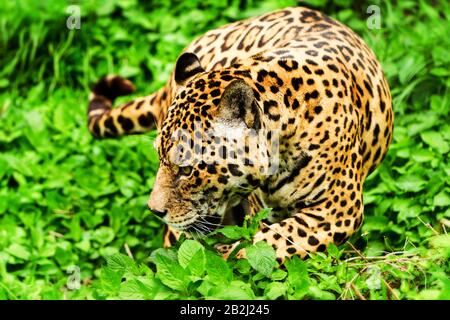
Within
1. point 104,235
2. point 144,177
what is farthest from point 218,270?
point 144,177

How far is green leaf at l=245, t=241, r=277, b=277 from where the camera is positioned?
19.1 ft

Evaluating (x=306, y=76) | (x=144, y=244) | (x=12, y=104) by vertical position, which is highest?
(x=306, y=76)

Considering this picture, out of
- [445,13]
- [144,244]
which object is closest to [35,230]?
[144,244]

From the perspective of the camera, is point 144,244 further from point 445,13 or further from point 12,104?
point 445,13

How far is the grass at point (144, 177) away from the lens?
581 centimetres

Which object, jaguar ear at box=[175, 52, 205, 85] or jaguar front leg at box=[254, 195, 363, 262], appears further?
jaguar ear at box=[175, 52, 205, 85]

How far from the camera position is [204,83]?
616 cm

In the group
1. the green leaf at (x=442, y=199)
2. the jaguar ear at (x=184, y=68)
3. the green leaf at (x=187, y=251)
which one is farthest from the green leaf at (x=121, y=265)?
the green leaf at (x=442, y=199)

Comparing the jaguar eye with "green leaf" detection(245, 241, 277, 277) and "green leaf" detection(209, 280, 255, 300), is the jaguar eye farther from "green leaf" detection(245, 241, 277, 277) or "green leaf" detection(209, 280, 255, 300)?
"green leaf" detection(209, 280, 255, 300)

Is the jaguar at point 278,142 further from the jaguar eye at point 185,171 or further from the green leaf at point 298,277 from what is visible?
the green leaf at point 298,277

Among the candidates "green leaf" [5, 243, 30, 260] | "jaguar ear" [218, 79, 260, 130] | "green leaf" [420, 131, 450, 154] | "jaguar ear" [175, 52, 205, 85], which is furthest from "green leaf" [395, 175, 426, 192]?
"green leaf" [5, 243, 30, 260]

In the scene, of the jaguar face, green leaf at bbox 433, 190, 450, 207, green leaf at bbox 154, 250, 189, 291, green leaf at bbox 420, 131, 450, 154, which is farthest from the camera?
green leaf at bbox 420, 131, 450, 154

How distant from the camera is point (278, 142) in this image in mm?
6141

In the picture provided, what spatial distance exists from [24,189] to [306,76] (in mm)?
3508
